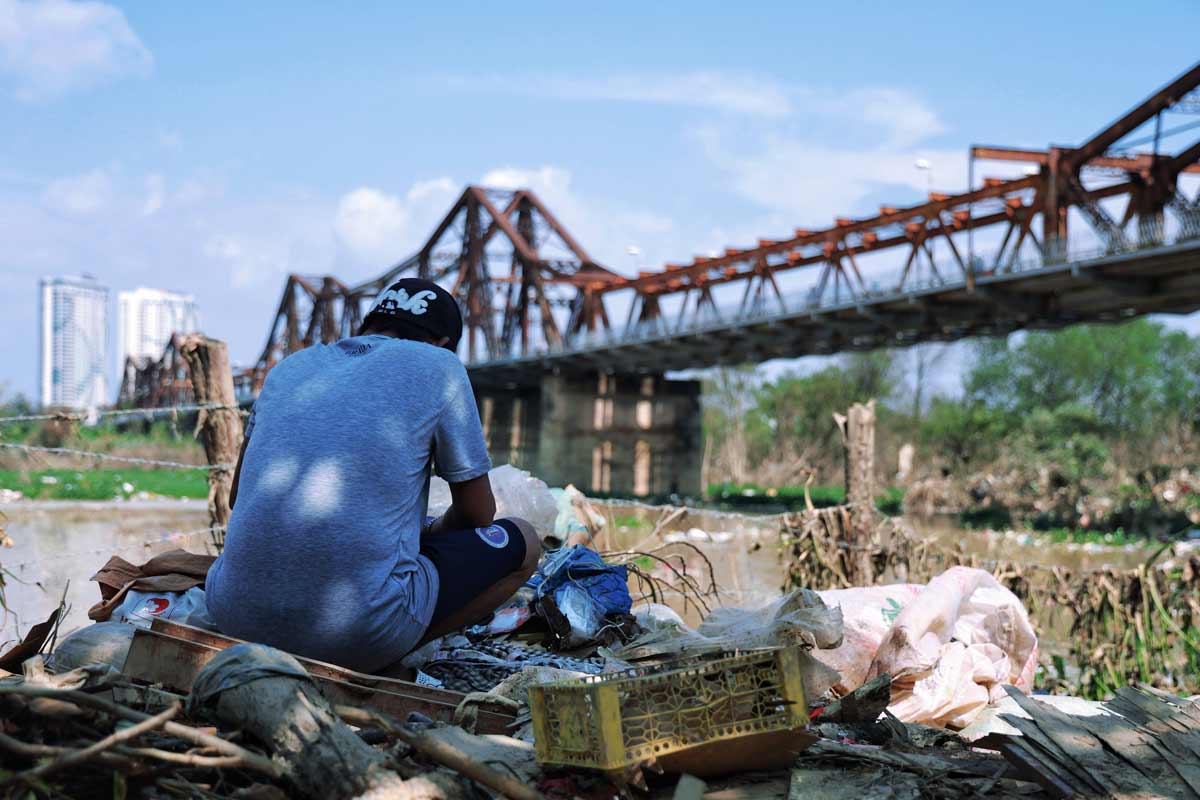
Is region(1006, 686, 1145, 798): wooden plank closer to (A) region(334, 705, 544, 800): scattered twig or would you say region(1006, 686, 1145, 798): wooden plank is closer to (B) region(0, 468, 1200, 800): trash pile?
(B) region(0, 468, 1200, 800): trash pile

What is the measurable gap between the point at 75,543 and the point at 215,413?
24.3ft

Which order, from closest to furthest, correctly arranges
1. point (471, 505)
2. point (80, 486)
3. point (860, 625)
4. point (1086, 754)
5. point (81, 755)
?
1. point (81, 755)
2. point (1086, 754)
3. point (471, 505)
4. point (860, 625)
5. point (80, 486)

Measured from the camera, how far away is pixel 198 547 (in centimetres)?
588

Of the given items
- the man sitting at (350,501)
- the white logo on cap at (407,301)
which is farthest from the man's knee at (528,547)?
the white logo on cap at (407,301)

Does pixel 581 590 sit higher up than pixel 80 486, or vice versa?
pixel 581 590

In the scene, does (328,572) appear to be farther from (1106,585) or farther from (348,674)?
(1106,585)

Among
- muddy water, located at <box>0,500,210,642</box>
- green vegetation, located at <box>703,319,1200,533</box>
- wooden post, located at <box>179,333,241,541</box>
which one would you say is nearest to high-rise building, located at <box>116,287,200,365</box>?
green vegetation, located at <box>703,319,1200,533</box>

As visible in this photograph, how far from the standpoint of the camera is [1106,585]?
6.14 m

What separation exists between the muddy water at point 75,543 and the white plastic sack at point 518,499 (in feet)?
4.71

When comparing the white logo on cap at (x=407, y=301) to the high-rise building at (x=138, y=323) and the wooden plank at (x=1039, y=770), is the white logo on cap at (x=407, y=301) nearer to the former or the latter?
the wooden plank at (x=1039, y=770)

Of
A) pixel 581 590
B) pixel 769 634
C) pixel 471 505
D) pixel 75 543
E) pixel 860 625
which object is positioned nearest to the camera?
pixel 471 505

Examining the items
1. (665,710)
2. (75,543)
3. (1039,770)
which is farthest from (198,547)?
(75,543)

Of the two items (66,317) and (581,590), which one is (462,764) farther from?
(66,317)

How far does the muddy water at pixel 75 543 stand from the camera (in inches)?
217
